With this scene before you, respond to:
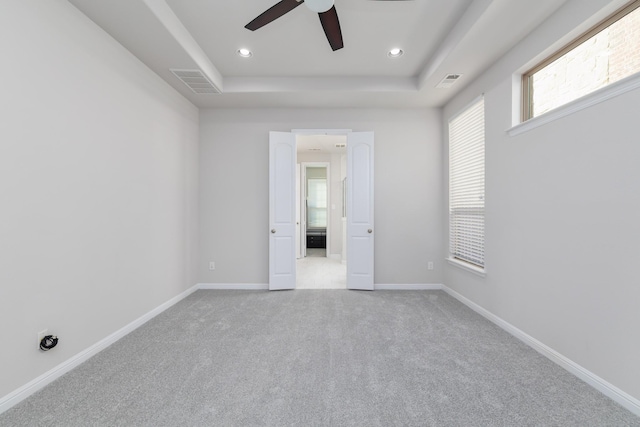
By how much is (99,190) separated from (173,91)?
1.69m

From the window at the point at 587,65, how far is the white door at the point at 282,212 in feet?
9.09

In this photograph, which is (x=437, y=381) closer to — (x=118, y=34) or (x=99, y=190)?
(x=99, y=190)

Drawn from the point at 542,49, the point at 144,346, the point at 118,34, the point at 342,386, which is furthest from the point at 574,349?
the point at 118,34

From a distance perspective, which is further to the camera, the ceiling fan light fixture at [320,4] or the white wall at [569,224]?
the ceiling fan light fixture at [320,4]

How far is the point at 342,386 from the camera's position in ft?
5.54

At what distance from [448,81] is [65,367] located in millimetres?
4448

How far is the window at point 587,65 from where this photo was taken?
159 cm

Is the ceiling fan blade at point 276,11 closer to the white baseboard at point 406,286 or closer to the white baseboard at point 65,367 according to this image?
the white baseboard at point 65,367

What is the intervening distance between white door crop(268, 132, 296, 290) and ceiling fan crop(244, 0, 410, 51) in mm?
1809

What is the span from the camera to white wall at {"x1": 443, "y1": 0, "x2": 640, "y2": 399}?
1527mm

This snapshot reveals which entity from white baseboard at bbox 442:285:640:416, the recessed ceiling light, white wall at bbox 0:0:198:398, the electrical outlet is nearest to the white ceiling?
the recessed ceiling light

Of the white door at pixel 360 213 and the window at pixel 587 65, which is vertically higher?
the window at pixel 587 65

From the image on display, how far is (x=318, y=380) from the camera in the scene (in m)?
1.75

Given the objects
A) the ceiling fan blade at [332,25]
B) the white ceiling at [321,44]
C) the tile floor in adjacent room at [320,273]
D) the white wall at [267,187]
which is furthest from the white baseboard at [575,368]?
the ceiling fan blade at [332,25]
